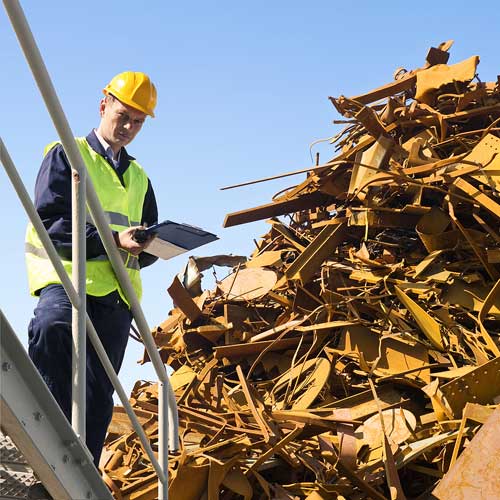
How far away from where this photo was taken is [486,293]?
5883 millimetres

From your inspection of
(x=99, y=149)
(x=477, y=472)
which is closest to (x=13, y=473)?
(x=99, y=149)

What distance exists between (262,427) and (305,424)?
26 centimetres

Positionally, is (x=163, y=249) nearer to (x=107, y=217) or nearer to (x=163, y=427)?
(x=107, y=217)

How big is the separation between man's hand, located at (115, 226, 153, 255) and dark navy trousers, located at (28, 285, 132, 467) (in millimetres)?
314

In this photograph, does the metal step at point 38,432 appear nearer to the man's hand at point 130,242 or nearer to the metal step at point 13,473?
the metal step at point 13,473

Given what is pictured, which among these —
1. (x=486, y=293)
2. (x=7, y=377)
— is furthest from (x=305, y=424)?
(x=7, y=377)

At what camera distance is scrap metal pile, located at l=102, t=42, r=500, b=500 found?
495cm

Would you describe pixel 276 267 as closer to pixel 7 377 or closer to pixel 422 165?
pixel 422 165

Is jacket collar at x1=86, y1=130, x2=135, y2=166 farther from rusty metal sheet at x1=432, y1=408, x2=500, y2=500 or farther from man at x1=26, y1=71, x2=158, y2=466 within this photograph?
rusty metal sheet at x1=432, y1=408, x2=500, y2=500

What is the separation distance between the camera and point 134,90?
402cm

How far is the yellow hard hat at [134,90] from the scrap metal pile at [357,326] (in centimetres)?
202

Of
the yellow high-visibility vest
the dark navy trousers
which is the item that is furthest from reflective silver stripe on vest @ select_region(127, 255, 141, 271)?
the dark navy trousers

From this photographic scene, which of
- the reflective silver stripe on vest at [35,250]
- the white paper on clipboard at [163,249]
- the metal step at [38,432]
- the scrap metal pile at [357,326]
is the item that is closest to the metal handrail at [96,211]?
the white paper on clipboard at [163,249]

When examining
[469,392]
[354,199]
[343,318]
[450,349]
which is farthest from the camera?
[354,199]
